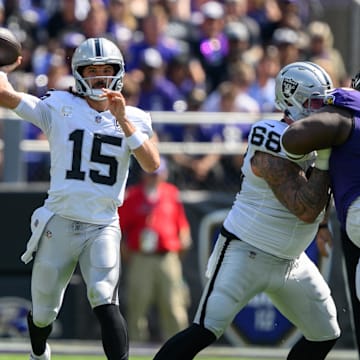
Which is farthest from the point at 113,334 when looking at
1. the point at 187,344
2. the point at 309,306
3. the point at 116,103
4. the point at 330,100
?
the point at 330,100

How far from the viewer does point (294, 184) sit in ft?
18.6

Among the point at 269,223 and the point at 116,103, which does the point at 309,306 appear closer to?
the point at 269,223

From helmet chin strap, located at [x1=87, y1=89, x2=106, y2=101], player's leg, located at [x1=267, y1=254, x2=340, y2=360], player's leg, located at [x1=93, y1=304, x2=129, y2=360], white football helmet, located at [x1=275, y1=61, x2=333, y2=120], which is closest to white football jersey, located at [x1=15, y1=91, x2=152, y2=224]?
helmet chin strap, located at [x1=87, y1=89, x2=106, y2=101]

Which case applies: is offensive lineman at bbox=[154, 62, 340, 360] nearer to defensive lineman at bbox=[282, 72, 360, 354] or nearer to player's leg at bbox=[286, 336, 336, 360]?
player's leg at bbox=[286, 336, 336, 360]

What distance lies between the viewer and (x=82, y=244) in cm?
626

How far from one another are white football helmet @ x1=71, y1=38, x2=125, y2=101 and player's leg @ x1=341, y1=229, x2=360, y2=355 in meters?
1.51

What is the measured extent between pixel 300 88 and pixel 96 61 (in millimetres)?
1186

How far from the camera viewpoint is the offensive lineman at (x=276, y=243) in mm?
5680

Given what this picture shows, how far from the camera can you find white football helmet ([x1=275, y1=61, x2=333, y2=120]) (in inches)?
228

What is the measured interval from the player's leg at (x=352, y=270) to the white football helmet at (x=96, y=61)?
1513mm

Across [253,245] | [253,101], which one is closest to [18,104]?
[253,245]

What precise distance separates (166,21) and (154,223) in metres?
Answer: 2.78

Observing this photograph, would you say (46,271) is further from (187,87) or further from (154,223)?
(187,87)

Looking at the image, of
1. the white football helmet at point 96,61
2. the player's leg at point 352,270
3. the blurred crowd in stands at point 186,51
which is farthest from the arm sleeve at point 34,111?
the blurred crowd in stands at point 186,51
